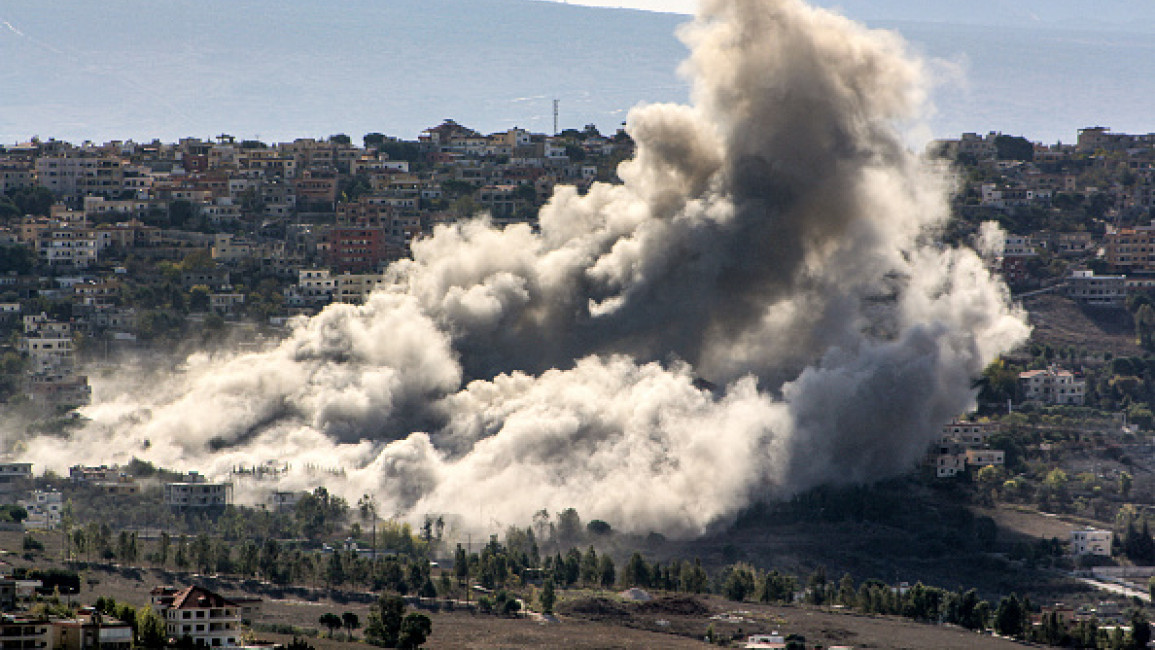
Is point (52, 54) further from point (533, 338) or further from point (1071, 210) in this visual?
point (533, 338)

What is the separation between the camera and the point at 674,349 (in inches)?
3851

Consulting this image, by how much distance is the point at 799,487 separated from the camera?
90.5 meters

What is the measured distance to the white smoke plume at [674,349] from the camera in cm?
9094

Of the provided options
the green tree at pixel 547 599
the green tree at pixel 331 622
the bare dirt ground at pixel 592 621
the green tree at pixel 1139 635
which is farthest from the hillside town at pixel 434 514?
the green tree at pixel 1139 635

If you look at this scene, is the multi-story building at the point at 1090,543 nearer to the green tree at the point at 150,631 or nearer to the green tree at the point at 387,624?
the green tree at the point at 387,624

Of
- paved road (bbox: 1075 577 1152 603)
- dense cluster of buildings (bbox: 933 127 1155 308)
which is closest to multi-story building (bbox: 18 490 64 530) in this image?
paved road (bbox: 1075 577 1152 603)

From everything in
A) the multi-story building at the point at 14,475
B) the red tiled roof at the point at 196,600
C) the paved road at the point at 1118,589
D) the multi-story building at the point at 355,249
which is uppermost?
the multi-story building at the point at 355,249

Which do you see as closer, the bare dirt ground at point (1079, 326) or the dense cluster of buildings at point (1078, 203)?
the bare dirt ground at point (1079, 326)

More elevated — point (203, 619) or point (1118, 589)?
point (1118, 589)

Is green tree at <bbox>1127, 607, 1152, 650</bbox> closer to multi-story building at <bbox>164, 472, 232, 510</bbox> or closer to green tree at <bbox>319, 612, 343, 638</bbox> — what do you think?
green tree at <bbox>319, 612, 343, 638</bbox>

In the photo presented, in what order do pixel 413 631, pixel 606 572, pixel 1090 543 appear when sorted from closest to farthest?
pixel 413 631 < pixel 606 572 < pixel 1090 543

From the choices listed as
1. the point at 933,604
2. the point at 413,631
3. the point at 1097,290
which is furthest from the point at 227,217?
the point at 413,631

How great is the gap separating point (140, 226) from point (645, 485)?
3925cm

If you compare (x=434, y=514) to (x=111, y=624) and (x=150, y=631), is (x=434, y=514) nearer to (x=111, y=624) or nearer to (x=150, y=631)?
(x=150, y=631)
